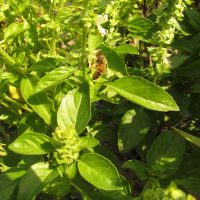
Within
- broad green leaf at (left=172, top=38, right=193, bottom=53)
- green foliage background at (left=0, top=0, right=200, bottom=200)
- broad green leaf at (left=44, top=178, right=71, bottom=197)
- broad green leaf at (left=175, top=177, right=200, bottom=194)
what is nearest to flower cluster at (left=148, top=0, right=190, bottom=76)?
green foliage background at (left=0, top=0, right=200, bottom=200)

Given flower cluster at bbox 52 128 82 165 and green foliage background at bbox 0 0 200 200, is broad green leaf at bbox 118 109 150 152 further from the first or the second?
flower cluster at bbox 52 128 82 165

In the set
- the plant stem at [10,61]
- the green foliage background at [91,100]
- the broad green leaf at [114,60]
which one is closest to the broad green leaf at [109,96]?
the green foliage background at [91,100]

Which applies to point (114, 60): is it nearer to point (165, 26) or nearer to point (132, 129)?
point (165, 26)

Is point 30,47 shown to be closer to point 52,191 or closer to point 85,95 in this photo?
point 85,95

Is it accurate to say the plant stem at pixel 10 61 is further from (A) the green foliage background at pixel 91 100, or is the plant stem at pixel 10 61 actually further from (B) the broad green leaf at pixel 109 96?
(B) the broad green leaf at pixel 109 96

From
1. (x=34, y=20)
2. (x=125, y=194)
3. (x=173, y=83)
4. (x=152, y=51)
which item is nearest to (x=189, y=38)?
(x=173, y=83)

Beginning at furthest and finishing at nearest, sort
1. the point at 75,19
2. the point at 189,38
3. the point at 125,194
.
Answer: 1. the point at 189,38
2. the point at 125,194
3. the point at 75,19

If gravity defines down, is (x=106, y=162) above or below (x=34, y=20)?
below
